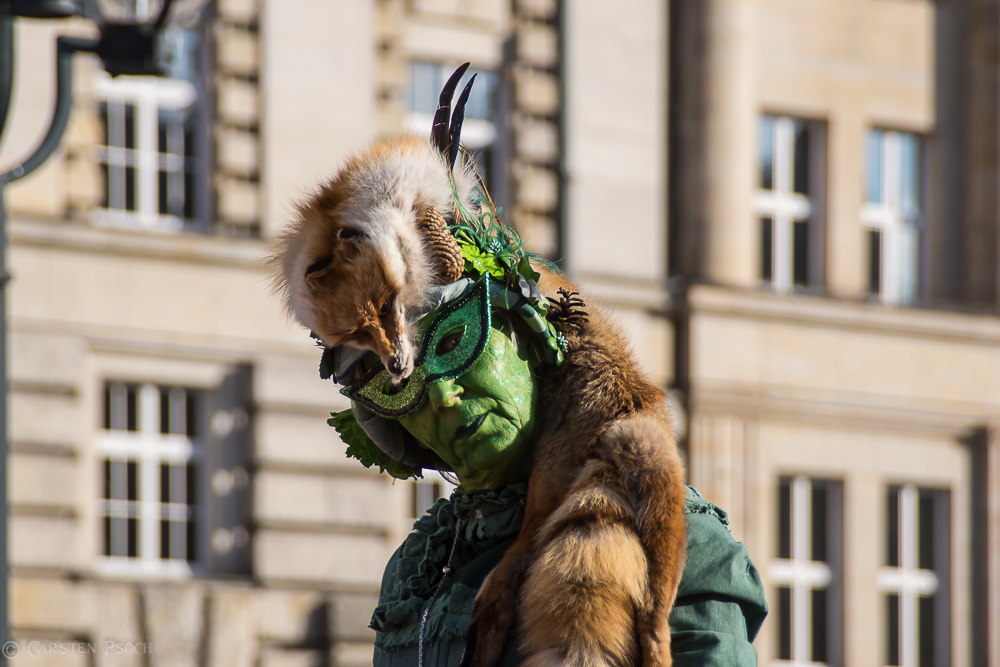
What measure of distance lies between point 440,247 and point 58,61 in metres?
5.21

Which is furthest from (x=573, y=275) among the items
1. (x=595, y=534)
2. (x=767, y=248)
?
(x=595, y=534)

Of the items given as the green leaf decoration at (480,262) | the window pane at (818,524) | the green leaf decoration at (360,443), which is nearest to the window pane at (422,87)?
the window pane at (818,524)

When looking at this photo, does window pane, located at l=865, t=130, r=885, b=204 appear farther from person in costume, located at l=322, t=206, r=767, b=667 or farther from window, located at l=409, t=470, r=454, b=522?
person in costume, located at l=322, t=206, r=767, b=667

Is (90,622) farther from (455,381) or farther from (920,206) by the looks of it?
(455,381)

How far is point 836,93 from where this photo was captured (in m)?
18.0

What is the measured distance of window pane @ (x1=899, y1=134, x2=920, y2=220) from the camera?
18.5 meters

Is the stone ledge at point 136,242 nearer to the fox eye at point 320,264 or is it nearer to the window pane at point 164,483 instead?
the window pane at point 164,483

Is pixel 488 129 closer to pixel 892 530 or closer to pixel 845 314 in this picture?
pixel 845 314

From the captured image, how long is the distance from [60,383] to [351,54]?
13.6 feet

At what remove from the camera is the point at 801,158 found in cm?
1800

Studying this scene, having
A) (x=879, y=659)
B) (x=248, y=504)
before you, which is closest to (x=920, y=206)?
(x=879, y=659)

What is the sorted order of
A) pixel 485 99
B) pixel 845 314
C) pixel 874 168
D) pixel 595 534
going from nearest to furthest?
pixel 595 534, pixel 485 99, pixel 845 314, pixel 874 168

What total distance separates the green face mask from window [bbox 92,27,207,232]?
41.6 feet

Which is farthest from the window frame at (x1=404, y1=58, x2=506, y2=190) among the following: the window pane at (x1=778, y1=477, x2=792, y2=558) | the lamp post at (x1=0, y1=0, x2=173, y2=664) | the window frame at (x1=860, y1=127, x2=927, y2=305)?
the lamp post at (x1=0, y1=0, x2=173, y2=664)
